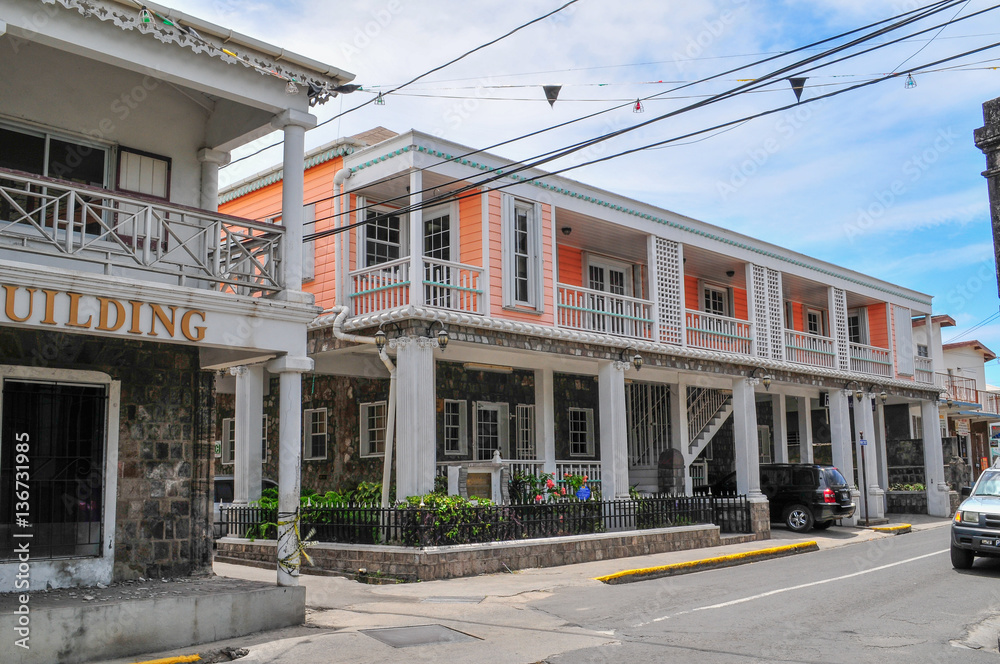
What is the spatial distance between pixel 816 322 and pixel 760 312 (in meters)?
8.12

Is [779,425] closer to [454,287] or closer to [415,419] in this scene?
[454,287]

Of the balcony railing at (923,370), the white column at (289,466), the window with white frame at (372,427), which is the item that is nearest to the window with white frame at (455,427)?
the window with white frame at (372,427)

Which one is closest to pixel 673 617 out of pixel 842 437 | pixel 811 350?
pixel 811 350

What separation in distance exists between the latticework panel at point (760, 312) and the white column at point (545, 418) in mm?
7003

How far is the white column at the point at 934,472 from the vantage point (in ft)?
98.6

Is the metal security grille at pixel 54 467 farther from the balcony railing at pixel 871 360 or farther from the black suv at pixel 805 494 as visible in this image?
the balcony railing at pixel 871 360

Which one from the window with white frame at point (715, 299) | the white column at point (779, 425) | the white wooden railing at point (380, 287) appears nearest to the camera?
the white wooden railing at point (380, 287)

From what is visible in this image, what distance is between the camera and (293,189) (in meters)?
11.2

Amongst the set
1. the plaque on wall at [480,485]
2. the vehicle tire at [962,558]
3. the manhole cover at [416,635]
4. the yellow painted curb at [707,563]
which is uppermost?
the plaque on wall at [480,485]

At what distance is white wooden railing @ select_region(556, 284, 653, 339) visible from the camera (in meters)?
19.2

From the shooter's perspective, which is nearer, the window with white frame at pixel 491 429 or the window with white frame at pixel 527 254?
the window with white frame at pixel 527 254

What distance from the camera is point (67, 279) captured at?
906cm

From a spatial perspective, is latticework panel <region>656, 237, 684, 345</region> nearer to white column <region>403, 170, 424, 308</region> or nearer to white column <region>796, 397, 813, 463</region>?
white column <region>403, 170, 424, 308</region>

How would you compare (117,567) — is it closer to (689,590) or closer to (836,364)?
(689,590)
